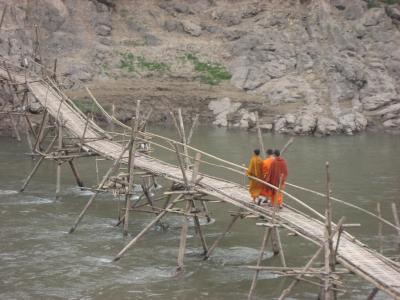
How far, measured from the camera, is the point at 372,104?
41.2m

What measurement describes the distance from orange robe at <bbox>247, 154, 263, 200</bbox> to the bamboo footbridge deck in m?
0.25

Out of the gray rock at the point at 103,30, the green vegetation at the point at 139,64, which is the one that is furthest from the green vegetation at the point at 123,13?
the green vegetation at the point at 139,64

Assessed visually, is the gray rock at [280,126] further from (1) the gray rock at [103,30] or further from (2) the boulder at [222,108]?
(1) the gray rock at [103,30]

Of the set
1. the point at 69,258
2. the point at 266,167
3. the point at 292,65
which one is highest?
the point at 292,65

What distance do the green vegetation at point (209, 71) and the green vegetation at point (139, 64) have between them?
6.49ft

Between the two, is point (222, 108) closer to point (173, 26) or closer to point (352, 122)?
point (352, 122)

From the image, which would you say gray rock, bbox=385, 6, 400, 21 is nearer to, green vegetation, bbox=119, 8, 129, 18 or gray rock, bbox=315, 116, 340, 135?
gray rock, bbox=315, 116, 340, 135

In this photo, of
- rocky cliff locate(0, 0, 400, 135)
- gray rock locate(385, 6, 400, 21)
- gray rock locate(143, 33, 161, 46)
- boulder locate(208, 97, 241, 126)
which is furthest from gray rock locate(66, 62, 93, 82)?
gray rock locate(385, 6, 400, 21)

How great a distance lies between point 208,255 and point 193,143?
1804cm

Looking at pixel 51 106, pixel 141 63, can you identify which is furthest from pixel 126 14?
pixel 51 106

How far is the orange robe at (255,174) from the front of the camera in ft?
48.9

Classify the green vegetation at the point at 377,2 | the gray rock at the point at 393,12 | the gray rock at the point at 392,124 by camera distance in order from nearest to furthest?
the gray rock at the point at 392,124 < the gray rock at the point at 393,12 < the green vegetation at the point at 377,2

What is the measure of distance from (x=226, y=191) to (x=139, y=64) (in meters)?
29.0

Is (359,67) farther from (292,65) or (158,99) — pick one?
(158,99)
